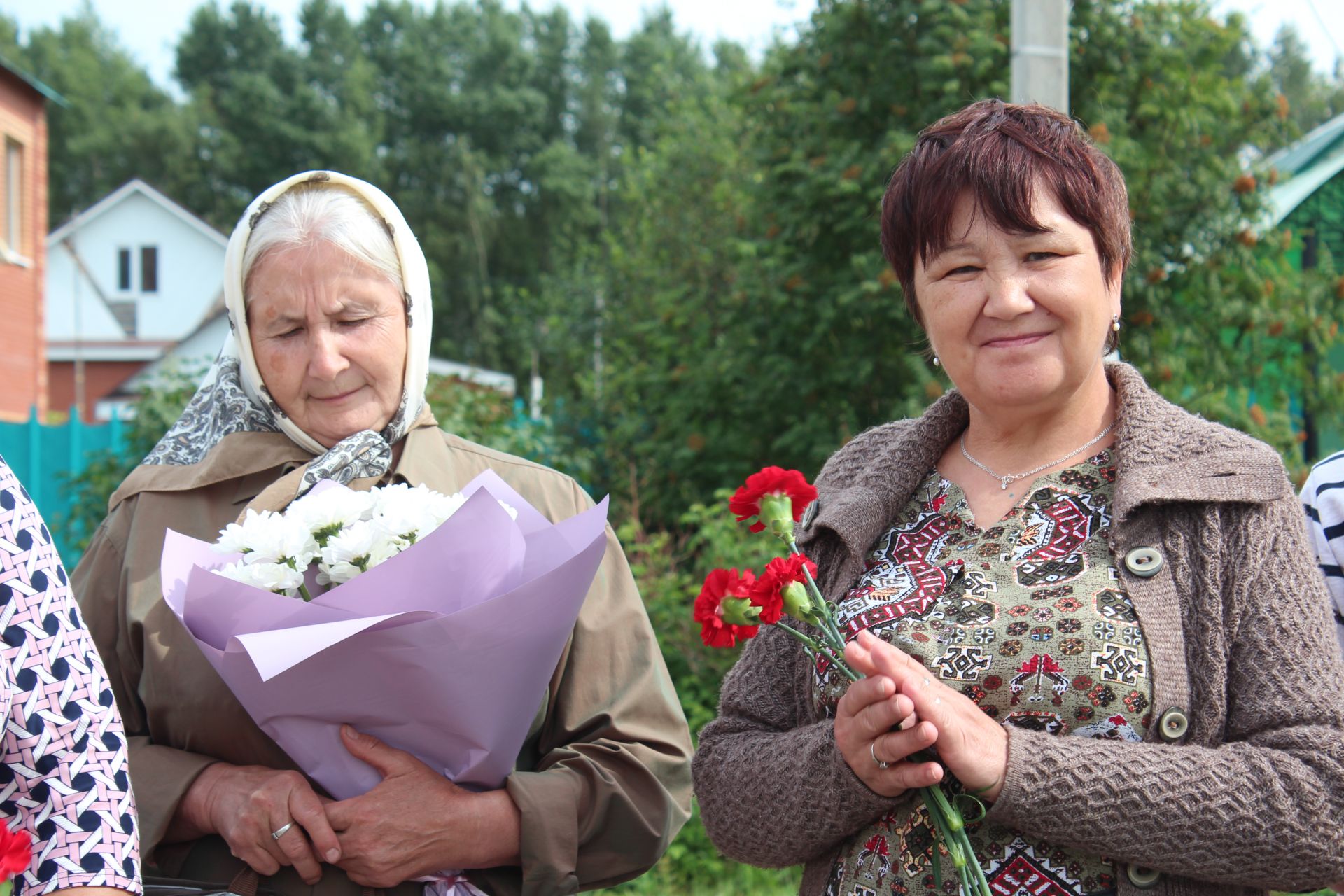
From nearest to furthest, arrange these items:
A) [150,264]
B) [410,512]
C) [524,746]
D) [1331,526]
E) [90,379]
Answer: [410,512]
[1331,526]
[524,746]
[90,379]
[150,264]

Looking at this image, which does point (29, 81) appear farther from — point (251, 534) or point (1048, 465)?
point (1048, 465)

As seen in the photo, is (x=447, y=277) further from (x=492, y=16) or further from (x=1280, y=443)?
(x=1280, y=443)

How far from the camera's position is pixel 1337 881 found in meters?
1.81

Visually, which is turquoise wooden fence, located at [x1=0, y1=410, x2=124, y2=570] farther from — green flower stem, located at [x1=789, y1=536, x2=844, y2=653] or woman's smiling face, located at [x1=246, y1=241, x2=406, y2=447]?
green flower stem, located at [x1=789, y1=536, x2=844, y2=653]

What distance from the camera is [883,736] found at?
1.67 m

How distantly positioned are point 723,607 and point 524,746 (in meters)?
0.84

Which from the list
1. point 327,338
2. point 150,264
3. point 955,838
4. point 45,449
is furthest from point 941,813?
point 150,264

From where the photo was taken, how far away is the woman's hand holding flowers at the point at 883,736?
1.60 m

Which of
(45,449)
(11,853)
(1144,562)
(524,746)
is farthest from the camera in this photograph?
(45,449)

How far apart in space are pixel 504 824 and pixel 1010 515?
0.97 m

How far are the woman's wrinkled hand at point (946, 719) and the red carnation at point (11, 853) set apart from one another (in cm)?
93

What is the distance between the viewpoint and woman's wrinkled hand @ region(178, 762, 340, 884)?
6.33 feet

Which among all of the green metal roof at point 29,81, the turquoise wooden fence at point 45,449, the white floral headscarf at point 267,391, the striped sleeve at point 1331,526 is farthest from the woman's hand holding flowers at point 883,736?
the green metal roof at point 29,81

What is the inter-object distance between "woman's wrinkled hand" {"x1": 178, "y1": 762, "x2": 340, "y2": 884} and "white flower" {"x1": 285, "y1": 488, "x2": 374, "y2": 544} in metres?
0.44
